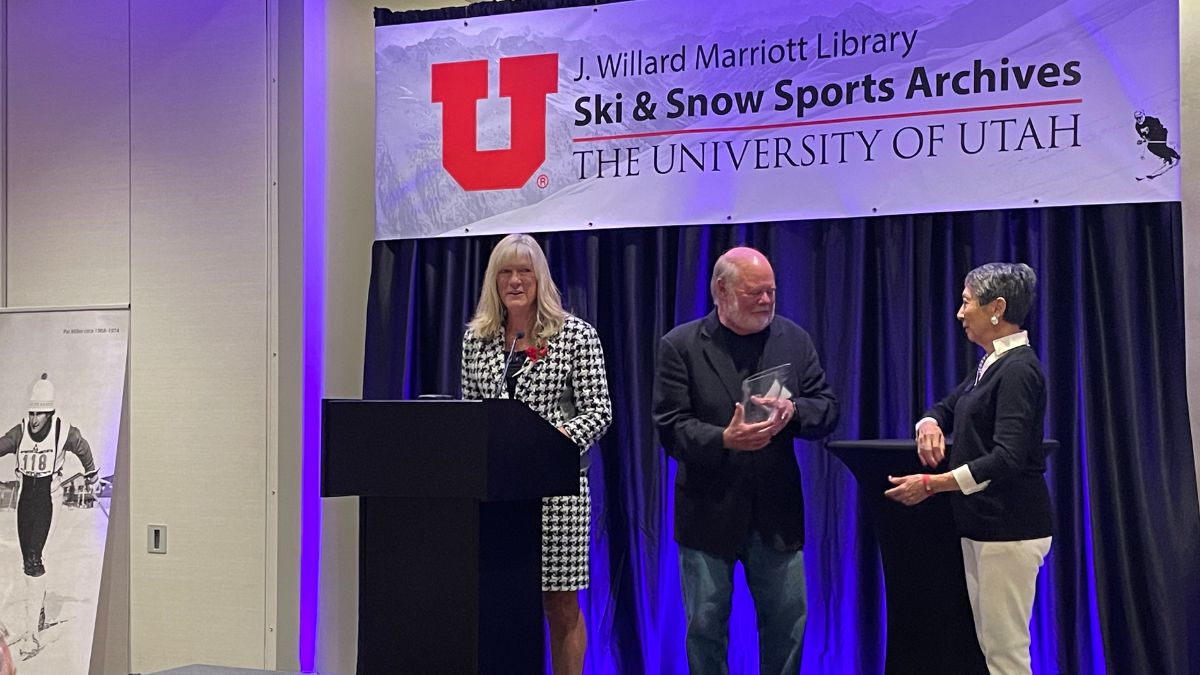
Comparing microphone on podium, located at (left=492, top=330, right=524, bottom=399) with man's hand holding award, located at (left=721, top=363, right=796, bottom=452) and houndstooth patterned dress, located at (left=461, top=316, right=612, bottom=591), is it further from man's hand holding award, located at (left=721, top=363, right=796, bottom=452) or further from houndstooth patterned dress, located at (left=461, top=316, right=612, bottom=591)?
man's hand holding award, located at (left=721, top=363, right=796, bottom=452)

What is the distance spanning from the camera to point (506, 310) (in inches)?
158

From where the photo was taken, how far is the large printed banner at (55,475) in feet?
15.3

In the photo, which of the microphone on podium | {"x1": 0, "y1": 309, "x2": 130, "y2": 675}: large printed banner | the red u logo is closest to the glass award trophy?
the microphone on podium

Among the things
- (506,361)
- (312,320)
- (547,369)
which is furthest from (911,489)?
(312,320)

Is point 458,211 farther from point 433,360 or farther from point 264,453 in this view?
point 264,453

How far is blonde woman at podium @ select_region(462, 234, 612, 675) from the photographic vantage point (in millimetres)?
3896

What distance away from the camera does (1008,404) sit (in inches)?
134

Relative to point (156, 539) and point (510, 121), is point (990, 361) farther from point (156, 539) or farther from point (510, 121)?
point (156, 539)

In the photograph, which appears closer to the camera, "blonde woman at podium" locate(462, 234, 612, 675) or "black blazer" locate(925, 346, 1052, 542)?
"black blazer" locate(925, 346, 1052, 542)

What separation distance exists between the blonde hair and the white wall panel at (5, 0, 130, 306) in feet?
6.15

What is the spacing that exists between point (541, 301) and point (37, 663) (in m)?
2.33

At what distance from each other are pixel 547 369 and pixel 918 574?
47.8 inches

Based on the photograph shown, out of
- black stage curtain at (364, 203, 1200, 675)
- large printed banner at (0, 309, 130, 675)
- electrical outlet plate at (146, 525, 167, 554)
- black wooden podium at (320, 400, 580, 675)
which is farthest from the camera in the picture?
electrical outlet plate at (146, 525, 167, 554)

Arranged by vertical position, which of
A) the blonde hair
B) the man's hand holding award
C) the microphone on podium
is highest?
the blonde hair
